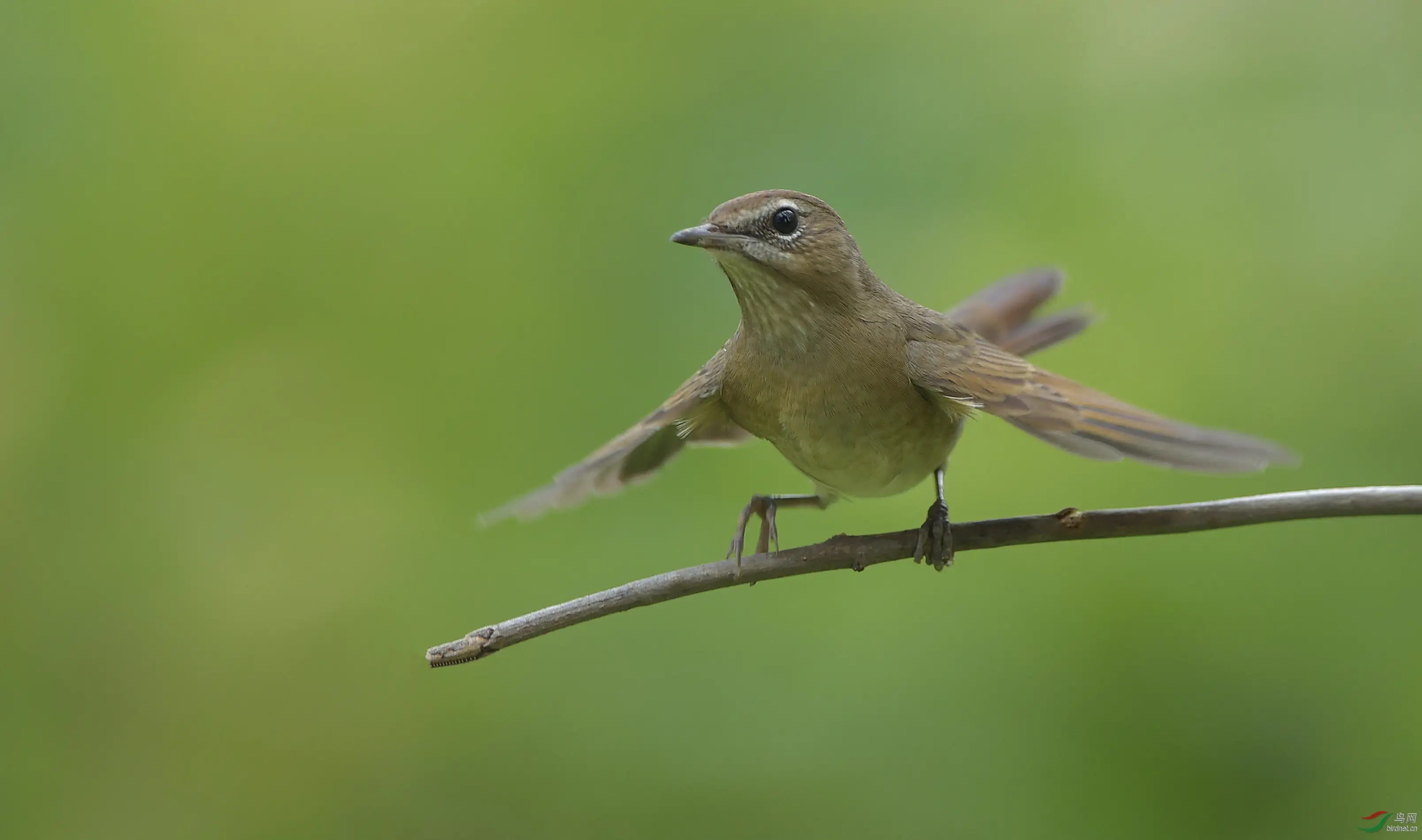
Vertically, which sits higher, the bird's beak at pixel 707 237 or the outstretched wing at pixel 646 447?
the bird's beak at pixel 707 237

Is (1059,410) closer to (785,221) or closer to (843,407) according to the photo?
(843,407)

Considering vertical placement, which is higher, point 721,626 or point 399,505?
point 399,505

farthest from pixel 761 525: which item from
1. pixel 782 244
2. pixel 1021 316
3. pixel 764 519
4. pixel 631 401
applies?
pixel 1021 316

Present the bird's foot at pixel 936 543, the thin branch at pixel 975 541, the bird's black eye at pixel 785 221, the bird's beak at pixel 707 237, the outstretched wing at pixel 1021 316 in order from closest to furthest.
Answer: the thin branch at pixel 975 541, the bird's beak at pixel 707 237, the bird's foot at pixel 936 543, the bird's black eye at pixel 785 221, the outstretched wing at pixel 1021 316

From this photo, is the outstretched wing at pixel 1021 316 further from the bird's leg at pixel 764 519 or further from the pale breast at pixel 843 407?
the bird's leg at pixel 764 519

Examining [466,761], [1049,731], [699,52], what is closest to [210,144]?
[699,52]

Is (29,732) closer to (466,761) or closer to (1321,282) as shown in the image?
(466,761)

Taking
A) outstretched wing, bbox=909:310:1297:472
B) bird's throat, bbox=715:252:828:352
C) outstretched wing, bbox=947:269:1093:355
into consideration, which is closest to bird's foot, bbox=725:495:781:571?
bird's throat, bbox=715:252:828:352

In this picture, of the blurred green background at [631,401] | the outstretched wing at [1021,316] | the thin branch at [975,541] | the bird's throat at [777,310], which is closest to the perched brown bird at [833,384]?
the bird's throat at [777,310]

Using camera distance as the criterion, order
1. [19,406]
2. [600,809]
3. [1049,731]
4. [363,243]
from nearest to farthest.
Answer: [1049,731]
[600,809]
[19,406]
[363,243]
